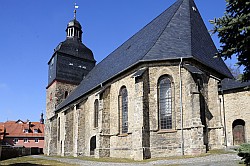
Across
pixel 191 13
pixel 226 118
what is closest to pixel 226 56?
pixel 226 118

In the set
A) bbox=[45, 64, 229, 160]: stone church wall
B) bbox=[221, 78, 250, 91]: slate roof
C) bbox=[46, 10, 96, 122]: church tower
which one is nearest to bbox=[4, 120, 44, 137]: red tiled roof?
bbox=[46, 10, 96, 122]: church tower

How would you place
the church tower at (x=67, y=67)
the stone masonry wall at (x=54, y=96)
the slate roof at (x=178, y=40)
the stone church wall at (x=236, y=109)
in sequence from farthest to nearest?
the church tower at (x=67, y=67) → the stone masonry wall at (x=54, y=96) → the stone church wall at (x=236, y=109) → the slate roof at (x=178, y=40)

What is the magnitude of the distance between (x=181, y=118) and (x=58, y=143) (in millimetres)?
19227

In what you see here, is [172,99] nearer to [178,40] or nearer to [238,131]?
[178,40]

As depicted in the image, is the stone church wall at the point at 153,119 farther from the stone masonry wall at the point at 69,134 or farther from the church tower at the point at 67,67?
the church tower at the point at 67,67

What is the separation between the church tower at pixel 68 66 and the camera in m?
35.9

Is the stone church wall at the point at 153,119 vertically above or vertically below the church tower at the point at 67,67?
below

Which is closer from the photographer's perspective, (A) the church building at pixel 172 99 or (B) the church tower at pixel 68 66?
(A) the church building at pixel 172 99

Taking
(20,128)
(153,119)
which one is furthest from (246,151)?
(20,128)

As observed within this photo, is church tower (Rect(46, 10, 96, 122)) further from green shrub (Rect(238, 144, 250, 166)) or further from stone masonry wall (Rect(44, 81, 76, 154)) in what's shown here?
green shrub (Rect(238, 144, 250, 166))

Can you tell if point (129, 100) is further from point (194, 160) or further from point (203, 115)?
point (194, 160)

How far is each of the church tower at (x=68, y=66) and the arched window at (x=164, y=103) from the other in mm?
19432

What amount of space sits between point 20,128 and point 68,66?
21059 mm

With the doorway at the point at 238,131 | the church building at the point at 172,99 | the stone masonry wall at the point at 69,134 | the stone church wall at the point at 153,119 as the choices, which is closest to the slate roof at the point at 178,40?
the church building at the point at 172,99
